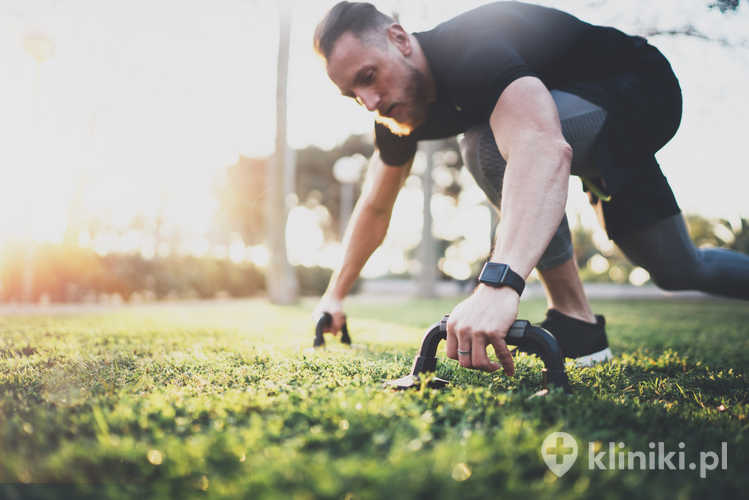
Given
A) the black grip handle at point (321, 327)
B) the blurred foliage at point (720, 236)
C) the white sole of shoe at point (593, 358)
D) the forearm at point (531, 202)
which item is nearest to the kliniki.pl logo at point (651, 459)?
the forearm at point (531, 202)

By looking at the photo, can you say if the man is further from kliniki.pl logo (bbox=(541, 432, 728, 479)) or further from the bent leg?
kliniki.pl logo (bbox=(541, 432, 728, 479))

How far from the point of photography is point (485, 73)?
171 centimetres

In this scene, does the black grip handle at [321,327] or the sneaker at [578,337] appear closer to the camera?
the sneaker at [578,337]

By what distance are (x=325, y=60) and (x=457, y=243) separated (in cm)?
3795

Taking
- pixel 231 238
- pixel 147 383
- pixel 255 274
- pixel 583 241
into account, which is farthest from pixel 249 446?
pixel 231 238

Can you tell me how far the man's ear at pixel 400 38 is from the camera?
199 centimetres

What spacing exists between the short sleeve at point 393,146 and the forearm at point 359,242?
0.99ft

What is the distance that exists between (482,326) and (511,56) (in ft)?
3.23

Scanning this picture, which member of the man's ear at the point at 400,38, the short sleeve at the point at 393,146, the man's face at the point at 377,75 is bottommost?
the short sleeve at the point at 393,146

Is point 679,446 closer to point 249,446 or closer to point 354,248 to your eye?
point 249,446

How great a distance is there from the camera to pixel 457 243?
39.3m

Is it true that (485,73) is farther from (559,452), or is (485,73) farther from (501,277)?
(559,452)

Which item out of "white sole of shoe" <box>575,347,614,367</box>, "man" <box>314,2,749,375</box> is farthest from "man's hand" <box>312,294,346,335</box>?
"white sole of shoe" <box>575,347,614,367</box>

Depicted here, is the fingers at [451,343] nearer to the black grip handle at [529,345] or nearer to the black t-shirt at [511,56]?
the black grip handle at [529,345]
